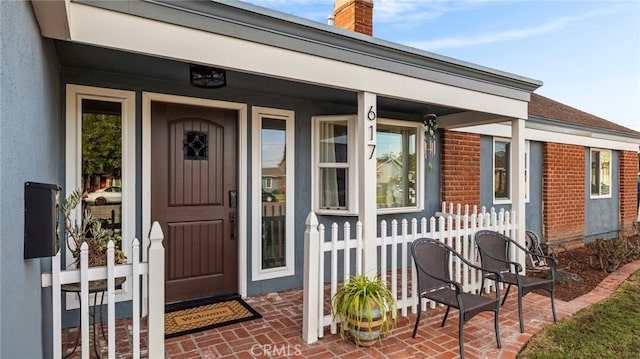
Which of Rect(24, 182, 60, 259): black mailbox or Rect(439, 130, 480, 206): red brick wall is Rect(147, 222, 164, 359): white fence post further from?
Rect(439, 130, 480, 206): red brick wall

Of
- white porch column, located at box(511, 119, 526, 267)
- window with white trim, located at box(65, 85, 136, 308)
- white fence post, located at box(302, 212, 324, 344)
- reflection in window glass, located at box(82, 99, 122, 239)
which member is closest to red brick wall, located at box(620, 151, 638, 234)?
white porch column, located at box(511, 119, 526, 267)

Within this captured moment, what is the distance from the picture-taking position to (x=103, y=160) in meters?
3.54

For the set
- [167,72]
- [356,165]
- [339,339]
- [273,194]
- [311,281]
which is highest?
[167,72]

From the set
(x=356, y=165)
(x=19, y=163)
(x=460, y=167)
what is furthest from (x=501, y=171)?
(x=19, y=163)

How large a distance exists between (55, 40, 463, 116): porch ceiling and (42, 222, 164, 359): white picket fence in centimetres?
157

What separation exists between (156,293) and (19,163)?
1.25 m

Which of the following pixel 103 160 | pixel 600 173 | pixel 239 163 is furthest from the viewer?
pixel 600 173

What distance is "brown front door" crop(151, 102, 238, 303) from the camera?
12.6ft

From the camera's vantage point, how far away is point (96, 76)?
134 inches

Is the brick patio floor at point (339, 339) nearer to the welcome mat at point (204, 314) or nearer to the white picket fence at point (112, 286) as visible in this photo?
the welcome mat at point (204, 314)

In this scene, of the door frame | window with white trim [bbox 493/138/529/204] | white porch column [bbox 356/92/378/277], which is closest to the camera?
white porch column [bbox 356/92/378/277]

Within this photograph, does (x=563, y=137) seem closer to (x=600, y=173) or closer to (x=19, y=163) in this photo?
(x=600, y=173)

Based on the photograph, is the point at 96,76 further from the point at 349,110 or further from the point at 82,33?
the point at 349,110

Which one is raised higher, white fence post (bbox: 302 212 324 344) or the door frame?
the door frame
